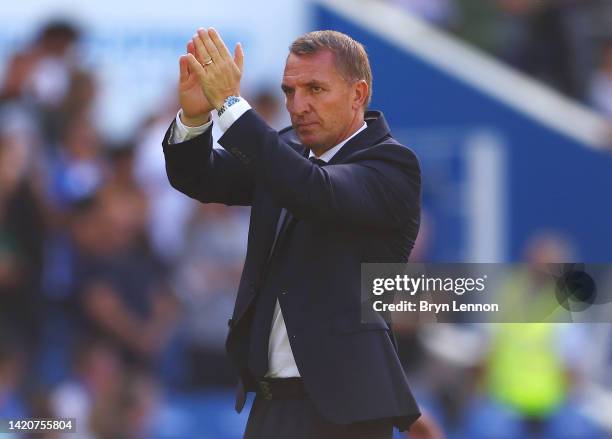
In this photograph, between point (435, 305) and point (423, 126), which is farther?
point (423, 126)

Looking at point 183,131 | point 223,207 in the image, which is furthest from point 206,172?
point 223,207

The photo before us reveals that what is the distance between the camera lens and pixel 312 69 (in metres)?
3.51

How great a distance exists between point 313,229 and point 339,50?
47 centimetres

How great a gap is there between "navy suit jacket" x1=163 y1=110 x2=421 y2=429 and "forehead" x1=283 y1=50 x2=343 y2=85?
0.17m

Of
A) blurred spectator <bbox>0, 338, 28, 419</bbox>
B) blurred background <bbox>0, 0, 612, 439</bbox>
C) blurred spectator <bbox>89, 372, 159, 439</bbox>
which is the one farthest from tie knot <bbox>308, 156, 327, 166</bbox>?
blurred spectator <bbox>89, 372, 159, 439</bbox>

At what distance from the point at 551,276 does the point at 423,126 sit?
4426mm

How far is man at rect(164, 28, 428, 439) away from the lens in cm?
337

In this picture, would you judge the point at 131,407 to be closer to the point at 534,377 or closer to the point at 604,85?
the point at 534,377

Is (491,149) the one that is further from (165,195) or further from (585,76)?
(165,195)

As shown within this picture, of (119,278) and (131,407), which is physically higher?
(119,278)

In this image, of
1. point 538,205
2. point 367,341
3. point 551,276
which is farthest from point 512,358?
point 367,341

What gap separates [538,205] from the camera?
350 inches

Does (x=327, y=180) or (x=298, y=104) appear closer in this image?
(x=327, y=180)

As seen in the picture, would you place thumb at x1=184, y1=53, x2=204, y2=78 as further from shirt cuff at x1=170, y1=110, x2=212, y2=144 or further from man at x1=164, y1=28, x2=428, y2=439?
shirt cuff at x1=170, y1=110, x2=212, y2=144
